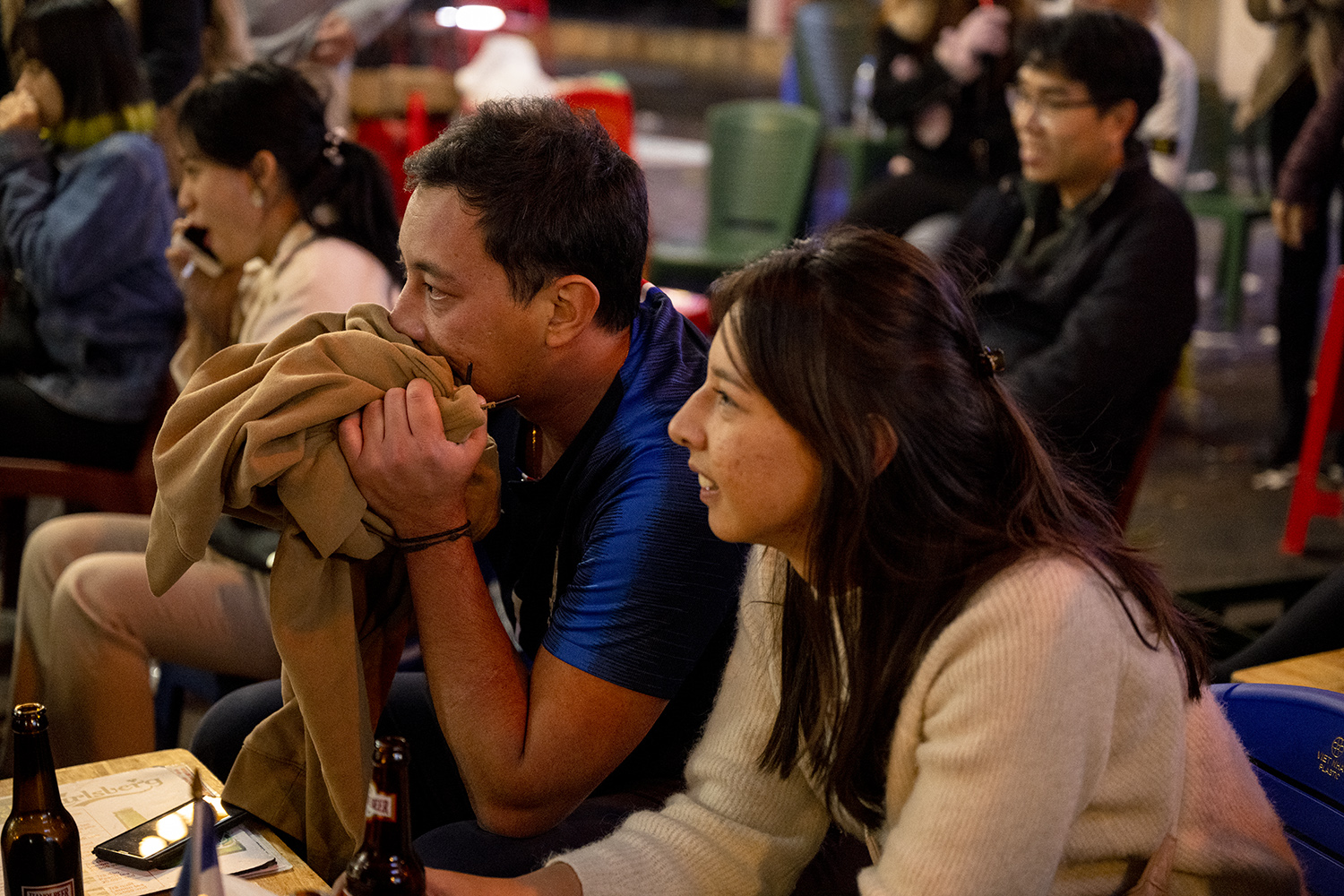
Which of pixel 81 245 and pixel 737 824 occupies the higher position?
pixel 81 245

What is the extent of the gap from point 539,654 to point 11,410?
79.0 inches

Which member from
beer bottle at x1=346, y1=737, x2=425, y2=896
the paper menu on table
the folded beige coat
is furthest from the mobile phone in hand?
beer bottle at x1=346, y1=737, x2=425, y2=896

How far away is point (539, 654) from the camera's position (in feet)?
5.24

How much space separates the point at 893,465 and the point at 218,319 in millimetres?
1878

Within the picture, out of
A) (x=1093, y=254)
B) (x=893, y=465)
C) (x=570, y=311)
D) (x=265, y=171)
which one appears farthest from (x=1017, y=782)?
(x=1093, y=254)

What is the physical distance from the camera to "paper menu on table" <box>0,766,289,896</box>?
134 cm

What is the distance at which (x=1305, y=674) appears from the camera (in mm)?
1927

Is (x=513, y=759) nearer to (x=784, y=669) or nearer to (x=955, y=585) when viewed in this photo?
(x=784, y=669)

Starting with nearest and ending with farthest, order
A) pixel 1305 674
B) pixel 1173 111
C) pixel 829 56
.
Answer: pixel 1305 674
pixel 1173 111
pixel 829 56

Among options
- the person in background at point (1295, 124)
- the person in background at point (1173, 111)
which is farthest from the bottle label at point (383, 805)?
the person in background at point (1173, 111)

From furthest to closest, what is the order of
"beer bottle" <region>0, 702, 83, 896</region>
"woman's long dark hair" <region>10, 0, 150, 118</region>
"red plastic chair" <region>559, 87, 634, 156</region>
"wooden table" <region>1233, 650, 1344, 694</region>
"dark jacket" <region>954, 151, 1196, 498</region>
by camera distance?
"red plastic chair" <region>559, 87, 634, 156</region>, "woman's long dark hair" <region>10, 0, 150, 118</region>, "dark jacket" <region>954, 151, 1196, 498</region>, "wooden table" <region>1233, 650, 1344, 694</region>, "beer bottle" <region>0, 702, 83, 896</region>

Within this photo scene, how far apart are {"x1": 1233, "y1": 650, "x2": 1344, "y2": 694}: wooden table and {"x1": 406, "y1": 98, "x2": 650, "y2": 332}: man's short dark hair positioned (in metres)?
1.07

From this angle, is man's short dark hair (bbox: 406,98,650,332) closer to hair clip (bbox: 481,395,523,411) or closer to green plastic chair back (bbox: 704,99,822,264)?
hair clip (bbox: 481,395,523,411)

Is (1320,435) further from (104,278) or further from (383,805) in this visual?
(383,805)
